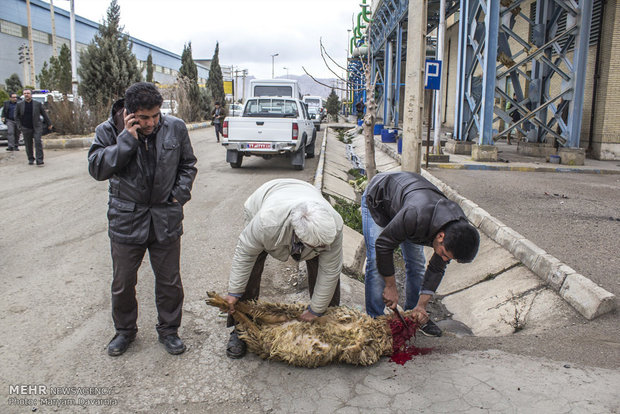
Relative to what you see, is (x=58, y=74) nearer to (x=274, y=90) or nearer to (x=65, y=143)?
(x=65, y=143)

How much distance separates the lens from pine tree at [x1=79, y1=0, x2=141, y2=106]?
63.9 ft

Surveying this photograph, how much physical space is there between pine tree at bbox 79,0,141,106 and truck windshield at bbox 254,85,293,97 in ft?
16.7

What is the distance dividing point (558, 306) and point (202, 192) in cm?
704

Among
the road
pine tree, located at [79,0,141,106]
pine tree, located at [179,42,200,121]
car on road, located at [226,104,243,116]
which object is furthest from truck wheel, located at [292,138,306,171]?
pine tree, located at [179,42,200,121]

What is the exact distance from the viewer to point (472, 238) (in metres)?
2.89

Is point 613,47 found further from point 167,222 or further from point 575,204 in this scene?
point 167,222

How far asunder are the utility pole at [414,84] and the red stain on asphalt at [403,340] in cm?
421

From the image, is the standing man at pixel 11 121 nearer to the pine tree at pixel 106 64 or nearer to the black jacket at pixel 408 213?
the pine tree at pixel 106 64

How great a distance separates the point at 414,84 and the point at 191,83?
27.1 metres

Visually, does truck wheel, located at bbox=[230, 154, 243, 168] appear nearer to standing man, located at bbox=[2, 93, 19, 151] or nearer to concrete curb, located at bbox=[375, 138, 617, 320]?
standing man, located at bbox=[2, 93, 19, 151]

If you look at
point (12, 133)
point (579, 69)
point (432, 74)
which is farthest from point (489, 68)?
point (12, 133)

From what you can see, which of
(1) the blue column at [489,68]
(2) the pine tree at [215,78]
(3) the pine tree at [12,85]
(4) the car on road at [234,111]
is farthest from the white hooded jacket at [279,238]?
(3) the pine tree at [12,85]

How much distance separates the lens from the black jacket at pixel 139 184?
3281mm

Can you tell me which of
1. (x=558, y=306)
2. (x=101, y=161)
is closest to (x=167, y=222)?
(x=101, y=161)
